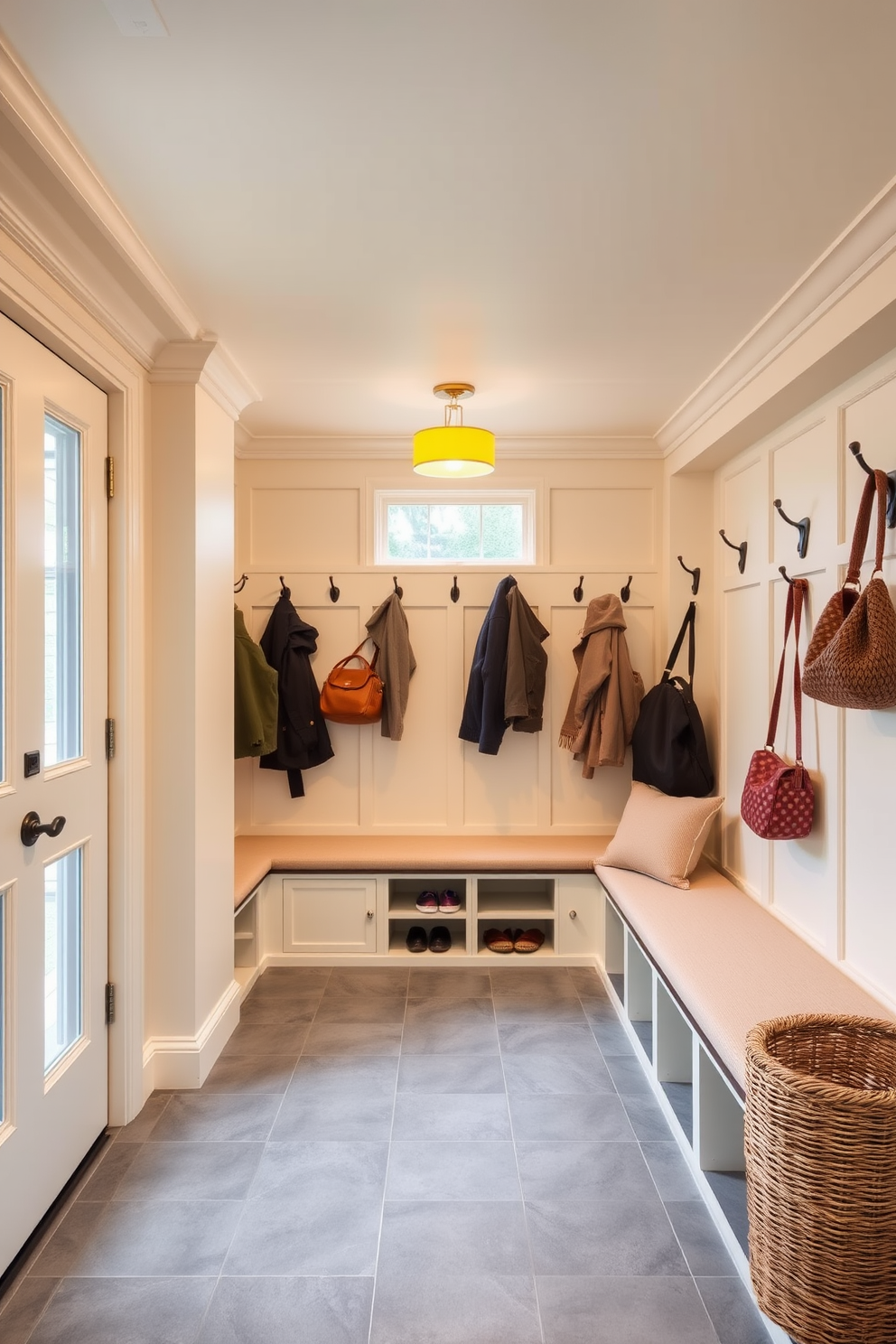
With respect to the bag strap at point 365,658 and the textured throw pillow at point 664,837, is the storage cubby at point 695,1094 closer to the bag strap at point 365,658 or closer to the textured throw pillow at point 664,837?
the textured throw pillow at point 664,837

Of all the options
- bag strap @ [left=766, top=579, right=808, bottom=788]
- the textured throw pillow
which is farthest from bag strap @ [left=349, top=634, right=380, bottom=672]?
bag strap @ [left=766, top=579, right=808, bottom=788]

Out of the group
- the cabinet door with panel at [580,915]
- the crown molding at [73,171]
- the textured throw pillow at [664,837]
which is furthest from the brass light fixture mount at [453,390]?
the cabinet door with panel at [580,915]

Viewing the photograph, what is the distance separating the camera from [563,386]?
3.11m

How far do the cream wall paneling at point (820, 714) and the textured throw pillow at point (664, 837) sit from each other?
0.18 metres

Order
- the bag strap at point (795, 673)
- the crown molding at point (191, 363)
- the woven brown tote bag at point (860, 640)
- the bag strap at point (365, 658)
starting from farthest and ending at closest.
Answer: the bag strap at point (365, 658), the bag strap at point (795, 673), the crown molding at point (191, 363), the woven brown tote bag at point (860, 640)

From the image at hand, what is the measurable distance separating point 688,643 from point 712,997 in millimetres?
1869

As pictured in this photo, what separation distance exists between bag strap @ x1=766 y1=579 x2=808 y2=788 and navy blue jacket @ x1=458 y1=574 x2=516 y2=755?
1310mm

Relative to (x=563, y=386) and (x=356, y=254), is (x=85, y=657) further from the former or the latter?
(x=563, y=386)

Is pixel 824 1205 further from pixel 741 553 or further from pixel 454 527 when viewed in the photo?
pixel 454 527

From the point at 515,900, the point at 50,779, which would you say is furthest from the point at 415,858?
the point at 50,779

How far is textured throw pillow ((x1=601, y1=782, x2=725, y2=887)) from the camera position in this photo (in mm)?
3170

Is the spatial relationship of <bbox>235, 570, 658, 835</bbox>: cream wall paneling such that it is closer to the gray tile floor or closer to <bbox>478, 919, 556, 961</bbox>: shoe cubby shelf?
<bbox>478, 919, 556, 961</bbox>: shoe cubby shelf

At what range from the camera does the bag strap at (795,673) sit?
103 inches

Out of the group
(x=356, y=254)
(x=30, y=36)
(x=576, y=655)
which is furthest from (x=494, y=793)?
(x=30, y=36)
